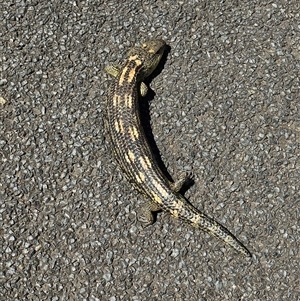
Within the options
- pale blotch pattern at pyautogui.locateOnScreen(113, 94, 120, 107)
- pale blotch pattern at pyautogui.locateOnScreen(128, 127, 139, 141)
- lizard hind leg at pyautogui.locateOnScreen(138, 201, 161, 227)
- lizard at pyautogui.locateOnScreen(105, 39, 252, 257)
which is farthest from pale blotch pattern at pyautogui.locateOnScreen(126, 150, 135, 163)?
pale blotch pattern at pyautogui.locateOnScreen(113, 94, 120, 107)

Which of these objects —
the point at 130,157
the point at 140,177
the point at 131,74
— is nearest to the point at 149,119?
the point at 131,74

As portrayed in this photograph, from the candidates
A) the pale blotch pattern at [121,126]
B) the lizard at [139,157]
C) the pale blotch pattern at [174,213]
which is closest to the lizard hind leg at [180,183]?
the lizard at [139,157]

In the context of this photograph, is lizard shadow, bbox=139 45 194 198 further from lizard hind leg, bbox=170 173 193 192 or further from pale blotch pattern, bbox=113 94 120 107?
pale blotch pattern, bbox=113 94 120 107

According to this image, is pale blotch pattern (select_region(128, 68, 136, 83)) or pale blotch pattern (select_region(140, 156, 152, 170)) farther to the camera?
pale blotch pattern (select_region(128, 68, 136, 83))

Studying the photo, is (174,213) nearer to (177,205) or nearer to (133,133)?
(177,205)

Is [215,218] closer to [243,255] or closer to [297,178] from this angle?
[243,255]

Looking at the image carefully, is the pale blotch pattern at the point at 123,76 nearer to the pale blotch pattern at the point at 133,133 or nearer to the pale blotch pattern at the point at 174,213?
the pale blotch pattern at the point at 133,133

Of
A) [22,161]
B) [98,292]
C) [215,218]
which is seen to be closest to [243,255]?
[215,218]
